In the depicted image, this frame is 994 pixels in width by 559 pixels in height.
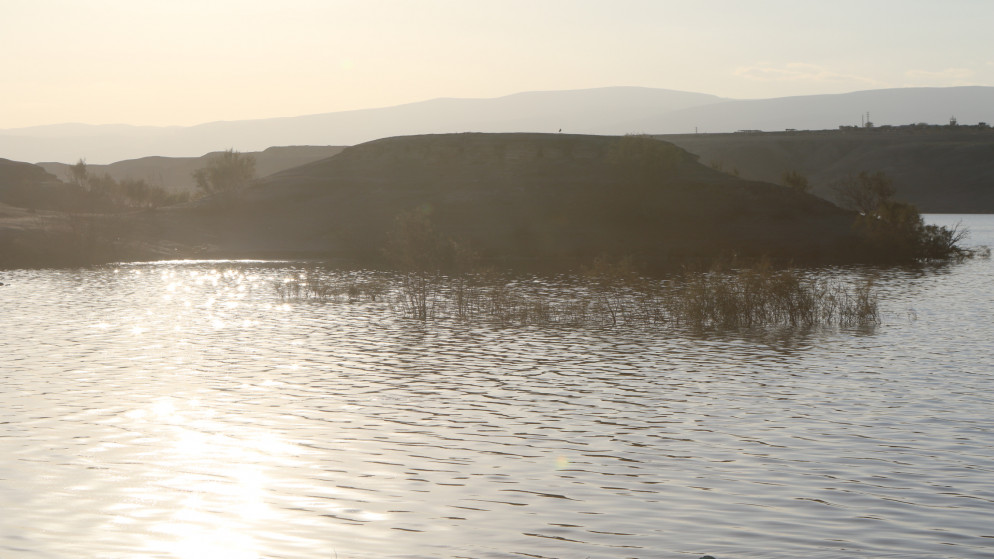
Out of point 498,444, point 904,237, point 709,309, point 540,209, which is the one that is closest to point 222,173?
point 540,209

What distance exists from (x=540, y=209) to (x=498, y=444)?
307 ft

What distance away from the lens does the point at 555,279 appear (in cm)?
7331

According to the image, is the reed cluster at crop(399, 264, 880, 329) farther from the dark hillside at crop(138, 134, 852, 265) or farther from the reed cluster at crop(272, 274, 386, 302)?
the dark hillside at crop(138, 134, 852, 265)

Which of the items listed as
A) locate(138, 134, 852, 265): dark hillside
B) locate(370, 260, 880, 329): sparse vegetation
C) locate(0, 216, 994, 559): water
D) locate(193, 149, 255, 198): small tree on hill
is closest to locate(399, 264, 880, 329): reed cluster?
locate(370, 260, 880, 329): sparse vegetation

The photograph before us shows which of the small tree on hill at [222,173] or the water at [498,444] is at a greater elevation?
the small tree on hill at [222,173]

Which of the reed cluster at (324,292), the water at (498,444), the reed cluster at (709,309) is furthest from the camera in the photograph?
the reed cluster at (324,292)

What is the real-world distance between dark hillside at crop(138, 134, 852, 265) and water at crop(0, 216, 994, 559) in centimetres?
6188

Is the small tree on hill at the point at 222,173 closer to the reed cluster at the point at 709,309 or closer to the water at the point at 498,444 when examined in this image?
the reed cluster at the point at 709,309

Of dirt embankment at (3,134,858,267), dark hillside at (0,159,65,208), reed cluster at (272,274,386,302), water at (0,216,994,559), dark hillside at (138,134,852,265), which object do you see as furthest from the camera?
dark hillside at (0,159,65,208)

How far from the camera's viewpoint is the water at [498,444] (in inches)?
620

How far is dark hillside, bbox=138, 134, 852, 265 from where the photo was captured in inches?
4144

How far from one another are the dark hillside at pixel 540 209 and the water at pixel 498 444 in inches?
2436

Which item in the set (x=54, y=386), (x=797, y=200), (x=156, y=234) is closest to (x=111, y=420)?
(x=54, y=386)

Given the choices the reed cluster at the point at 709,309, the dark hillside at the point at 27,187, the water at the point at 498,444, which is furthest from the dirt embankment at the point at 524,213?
the water at the point at 498,444
